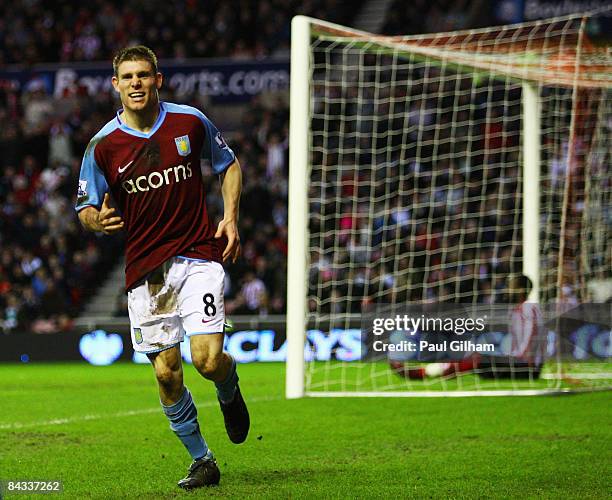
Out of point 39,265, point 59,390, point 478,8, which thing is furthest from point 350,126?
point 59,390

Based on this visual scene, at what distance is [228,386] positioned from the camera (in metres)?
5.90

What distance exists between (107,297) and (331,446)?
45.4 feet

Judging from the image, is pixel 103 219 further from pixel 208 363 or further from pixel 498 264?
pixel 498 264

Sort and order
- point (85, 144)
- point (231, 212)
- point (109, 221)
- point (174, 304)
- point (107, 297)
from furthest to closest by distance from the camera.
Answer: point (85, 144) → point (107, 297) → point (231, 212) → point (174, 304) → point (109, 221)

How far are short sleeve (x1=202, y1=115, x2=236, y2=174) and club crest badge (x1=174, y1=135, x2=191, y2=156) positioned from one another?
0.18 meters

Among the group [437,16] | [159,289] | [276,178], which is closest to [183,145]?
[159,289]

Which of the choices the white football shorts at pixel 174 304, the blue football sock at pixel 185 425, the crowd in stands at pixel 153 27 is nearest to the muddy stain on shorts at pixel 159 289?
the white football shorts at pixel 174 304

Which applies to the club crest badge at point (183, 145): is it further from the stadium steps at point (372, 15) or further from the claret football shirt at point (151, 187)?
the stadium steps at point (372, 15)

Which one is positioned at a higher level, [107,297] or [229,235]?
[229,235]

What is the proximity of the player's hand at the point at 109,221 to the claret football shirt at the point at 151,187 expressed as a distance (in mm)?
270

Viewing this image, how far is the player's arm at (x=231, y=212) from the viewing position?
5.73 meters

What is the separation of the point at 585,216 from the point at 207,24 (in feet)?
47.4

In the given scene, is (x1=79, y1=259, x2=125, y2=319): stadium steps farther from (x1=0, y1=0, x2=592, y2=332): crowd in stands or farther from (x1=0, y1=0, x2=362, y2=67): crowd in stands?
(x1=0, y1=0, x2=362, y2=67): crowd in stands

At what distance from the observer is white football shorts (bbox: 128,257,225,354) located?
5.63 metres
